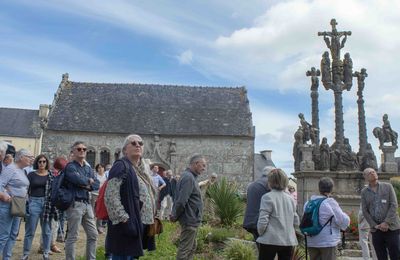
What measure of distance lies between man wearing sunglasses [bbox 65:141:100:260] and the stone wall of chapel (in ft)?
80.1

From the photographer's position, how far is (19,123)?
126 ft

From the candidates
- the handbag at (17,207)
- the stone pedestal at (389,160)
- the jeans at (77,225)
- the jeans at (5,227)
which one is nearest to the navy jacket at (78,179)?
the jeans at (77,225)

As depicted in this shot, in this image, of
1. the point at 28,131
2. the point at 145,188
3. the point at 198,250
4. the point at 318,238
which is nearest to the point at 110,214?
the point at 145,188

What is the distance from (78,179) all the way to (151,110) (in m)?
26.8

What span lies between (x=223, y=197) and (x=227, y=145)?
18.9m

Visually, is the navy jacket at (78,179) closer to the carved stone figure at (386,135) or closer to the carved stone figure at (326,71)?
the carved stone figure at (386,135)

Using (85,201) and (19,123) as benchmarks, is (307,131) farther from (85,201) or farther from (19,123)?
(19,123)

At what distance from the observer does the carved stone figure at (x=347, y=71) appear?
14.7 meters

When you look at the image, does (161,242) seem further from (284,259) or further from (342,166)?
→ (342,166)

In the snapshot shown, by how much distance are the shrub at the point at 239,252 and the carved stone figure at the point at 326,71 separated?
8.43 meters

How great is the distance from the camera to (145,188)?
4633 mm

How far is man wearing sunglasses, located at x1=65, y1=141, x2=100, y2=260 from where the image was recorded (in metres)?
6.27

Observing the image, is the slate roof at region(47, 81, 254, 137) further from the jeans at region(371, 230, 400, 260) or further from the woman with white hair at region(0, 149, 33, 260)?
the woman with white hair at region(0, 149, 33, 260)

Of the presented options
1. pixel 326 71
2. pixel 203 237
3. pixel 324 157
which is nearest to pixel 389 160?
pixel 324 157
